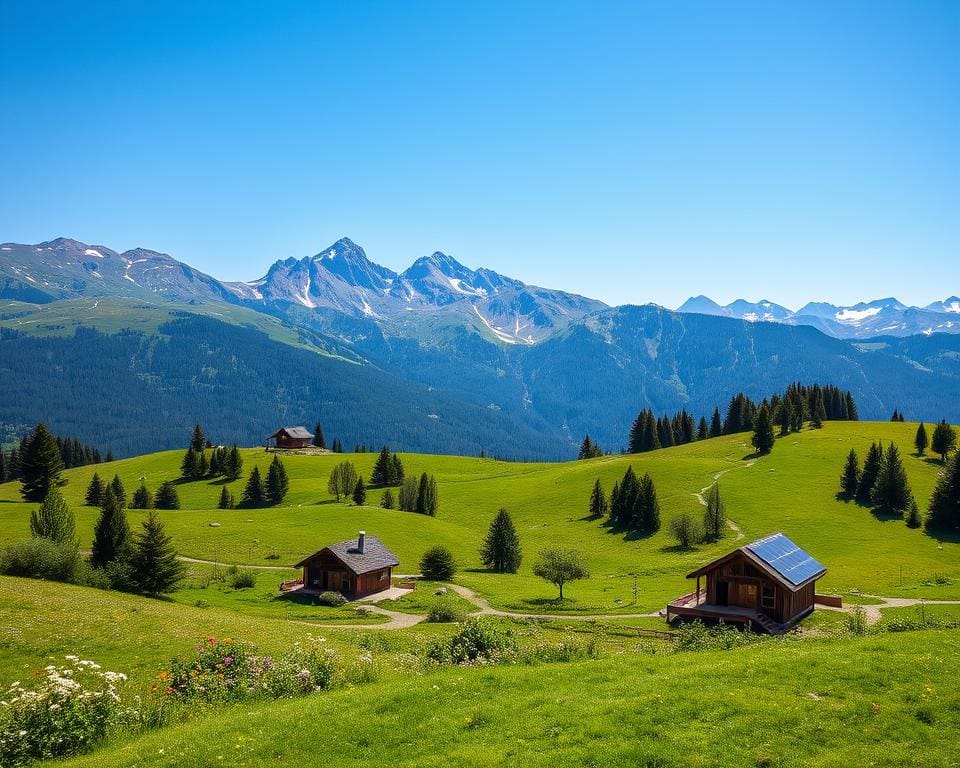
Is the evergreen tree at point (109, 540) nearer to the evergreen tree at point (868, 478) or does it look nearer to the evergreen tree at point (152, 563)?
the evergreen tree at point (152, 563)

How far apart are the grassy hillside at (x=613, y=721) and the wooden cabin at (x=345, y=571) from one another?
41.7 m

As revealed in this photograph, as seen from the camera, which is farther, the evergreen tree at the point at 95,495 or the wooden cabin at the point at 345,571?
the evergreen tree at the point at 95,495

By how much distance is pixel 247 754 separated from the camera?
49.4ft

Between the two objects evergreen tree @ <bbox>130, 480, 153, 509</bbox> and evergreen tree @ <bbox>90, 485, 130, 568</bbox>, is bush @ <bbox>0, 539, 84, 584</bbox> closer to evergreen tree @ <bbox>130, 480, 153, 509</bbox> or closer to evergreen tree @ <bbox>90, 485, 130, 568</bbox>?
evergreen tree @ <bbox>90, 485, 130, 568</bbox>

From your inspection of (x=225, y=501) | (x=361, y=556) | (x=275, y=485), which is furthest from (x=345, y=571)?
(x=275, y=485)

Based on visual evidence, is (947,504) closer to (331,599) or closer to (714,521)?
(714,521)

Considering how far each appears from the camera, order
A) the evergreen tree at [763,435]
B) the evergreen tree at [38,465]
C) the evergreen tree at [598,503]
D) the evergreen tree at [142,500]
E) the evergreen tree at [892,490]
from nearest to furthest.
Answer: the evergreen tree at [892,490] < the evergreen tree at [38,465] < the evergreen tree at [598,503] < the evergreen tree at [142,500] < the evergreen tree at [763,435]

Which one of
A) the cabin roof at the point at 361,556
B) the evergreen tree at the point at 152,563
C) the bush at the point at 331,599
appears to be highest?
the evergreen tree at the point at 152,563

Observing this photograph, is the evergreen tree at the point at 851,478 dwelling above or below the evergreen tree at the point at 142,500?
above

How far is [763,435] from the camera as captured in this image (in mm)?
120500

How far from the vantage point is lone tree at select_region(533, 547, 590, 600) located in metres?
58.9

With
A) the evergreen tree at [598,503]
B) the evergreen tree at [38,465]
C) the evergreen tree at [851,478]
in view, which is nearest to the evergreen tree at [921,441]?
the evergreen tree at [851,478]

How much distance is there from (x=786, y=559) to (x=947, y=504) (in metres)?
48.1

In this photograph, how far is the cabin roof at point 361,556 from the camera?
60344 millimetres
